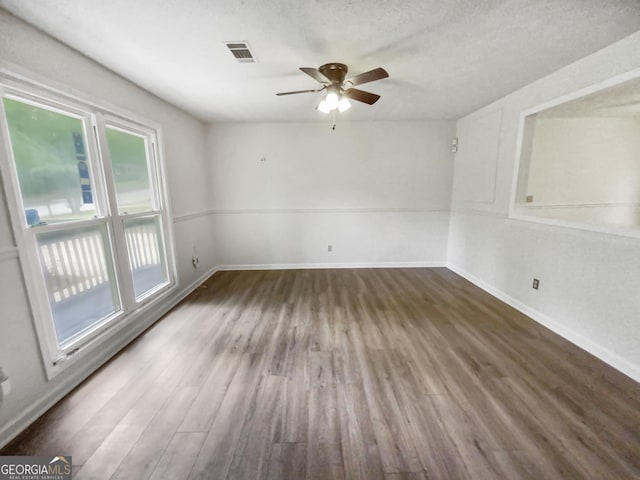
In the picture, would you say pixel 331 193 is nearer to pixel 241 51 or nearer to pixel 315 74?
pixel 315 74

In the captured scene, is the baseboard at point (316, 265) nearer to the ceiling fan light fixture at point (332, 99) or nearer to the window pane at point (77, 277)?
the window pane at point (77, 277)

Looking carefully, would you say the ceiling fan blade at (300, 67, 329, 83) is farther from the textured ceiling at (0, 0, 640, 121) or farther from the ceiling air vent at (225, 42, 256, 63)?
the ceiling air vent at (225, 42, 256, 63)

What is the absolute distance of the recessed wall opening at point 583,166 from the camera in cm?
317

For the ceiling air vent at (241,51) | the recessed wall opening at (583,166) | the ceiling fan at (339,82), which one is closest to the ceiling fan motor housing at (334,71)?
the ceiling fan at (339,82)

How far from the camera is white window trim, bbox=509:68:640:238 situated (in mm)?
1905

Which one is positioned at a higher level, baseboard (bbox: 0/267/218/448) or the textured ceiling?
the textured ceiling

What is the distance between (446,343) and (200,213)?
3737 mm

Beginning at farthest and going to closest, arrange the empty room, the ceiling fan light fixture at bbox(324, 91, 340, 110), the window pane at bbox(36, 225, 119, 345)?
1. the ceiling fan light fixture at bbox(324, 91, 340, 110)
2. the window pane at bbox(36, 225, 119, 345)
3. the empty room

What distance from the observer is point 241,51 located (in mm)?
1972

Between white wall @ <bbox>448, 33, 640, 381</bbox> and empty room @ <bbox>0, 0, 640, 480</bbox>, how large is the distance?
0.02 m

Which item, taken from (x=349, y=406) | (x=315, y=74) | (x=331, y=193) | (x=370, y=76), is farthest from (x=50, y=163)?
(x=331, y=193)

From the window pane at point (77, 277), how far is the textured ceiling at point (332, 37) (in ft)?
4.72

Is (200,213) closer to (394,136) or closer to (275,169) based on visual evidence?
(275,169)

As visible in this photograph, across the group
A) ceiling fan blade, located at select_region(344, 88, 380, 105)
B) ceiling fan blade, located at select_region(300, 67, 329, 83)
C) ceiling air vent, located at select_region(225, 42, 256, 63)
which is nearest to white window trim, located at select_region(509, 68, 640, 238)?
ceiling fan blade, located at select_region(344, 88, 380, 105)
